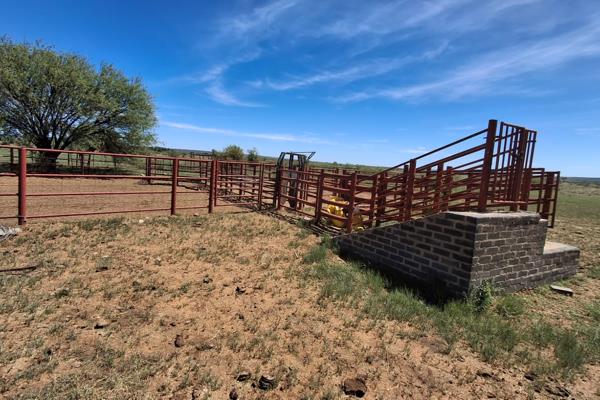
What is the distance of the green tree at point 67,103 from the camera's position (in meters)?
18.5

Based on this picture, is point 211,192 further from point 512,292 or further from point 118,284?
point 512,292

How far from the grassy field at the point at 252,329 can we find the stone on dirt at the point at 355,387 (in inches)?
2.2

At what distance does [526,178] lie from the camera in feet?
19.2

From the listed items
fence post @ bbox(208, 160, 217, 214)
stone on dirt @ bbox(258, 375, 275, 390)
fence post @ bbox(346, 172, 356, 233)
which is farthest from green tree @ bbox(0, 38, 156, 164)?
stone on dirt @ bbox(258, 375, 275, 390)

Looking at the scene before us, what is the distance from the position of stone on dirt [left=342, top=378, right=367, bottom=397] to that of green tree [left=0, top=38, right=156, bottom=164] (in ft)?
71.4

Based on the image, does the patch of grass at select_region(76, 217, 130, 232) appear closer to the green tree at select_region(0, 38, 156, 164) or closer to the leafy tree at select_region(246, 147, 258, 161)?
the green tree at select_region(0, 38, 156, 164)

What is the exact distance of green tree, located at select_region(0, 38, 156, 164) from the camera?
18500mm

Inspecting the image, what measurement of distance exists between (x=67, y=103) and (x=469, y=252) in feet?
74.6

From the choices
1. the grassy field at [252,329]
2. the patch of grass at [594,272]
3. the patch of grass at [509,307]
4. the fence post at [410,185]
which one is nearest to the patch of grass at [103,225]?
the grassy field at [252,329]

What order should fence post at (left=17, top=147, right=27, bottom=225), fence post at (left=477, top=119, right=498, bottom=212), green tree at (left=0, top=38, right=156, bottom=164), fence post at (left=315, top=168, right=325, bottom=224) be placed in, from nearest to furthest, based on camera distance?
1. fence post at (left=477, top=119, right=498, bottom=212)
2. fence post at (left=17, top=147, right=27, bottom=225)
3. fence post at (left=315, top=168, right=325, bottom=224)
4. green tree at (left=0, top=38, right=156, bottom=164)

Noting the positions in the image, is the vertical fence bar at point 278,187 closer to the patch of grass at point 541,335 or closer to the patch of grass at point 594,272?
the patch of grass at point 541,335

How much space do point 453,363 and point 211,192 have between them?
6987 mm

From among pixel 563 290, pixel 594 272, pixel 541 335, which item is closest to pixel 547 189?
pixel 594 272

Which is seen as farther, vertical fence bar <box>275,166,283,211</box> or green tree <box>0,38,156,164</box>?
green tree <box>0,38,156,164</box>
